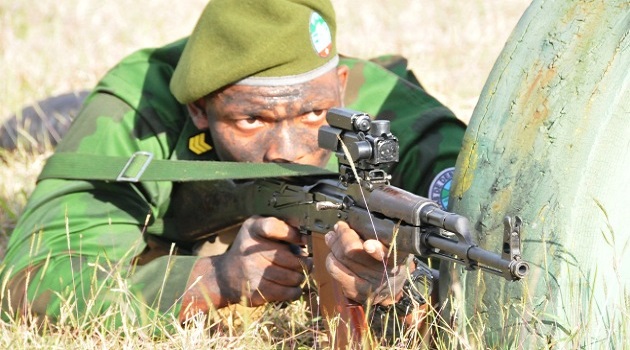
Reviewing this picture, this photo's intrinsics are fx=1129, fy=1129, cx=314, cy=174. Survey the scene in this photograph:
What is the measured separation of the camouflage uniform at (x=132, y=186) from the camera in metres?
3.97

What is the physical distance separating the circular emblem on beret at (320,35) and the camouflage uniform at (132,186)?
0.44 metres

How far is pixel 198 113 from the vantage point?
4.41m

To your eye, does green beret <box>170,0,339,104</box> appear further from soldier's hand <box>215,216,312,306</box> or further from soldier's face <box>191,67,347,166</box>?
soldier's hand <box>215,216,312,306</box>

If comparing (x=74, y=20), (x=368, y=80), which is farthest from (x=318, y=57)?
(x=74, y=20)

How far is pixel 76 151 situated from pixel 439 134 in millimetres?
1445

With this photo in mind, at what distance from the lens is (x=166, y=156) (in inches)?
179

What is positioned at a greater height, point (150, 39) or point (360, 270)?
point (360, 270)

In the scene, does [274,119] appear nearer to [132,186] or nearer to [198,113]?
[198,113]

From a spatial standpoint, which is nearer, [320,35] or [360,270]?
[360,270]

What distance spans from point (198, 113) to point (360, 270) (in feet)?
4.50

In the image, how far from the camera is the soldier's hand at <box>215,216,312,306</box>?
12.4 feet

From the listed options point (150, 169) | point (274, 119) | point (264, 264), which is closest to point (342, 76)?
point (274, 119)

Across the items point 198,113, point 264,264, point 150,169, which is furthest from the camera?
point 198,113

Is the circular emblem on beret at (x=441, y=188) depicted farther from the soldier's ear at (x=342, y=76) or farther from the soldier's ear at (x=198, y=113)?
the soldier's ear at (x=198, y=113)
